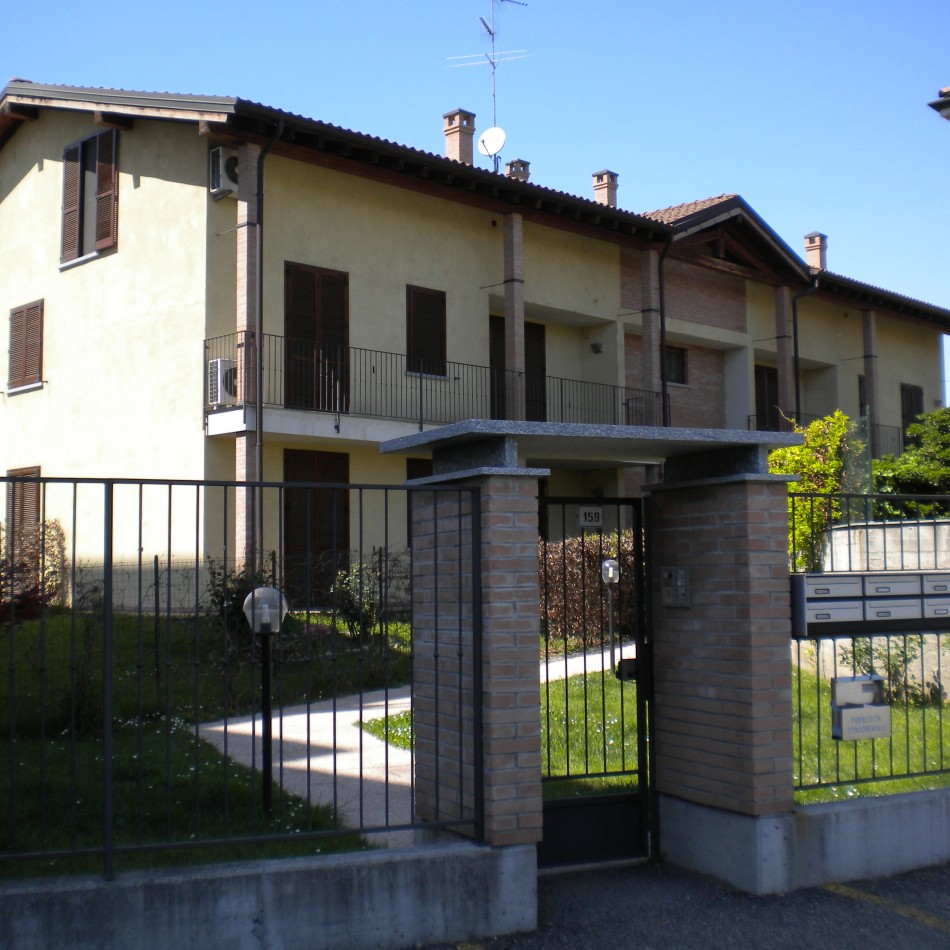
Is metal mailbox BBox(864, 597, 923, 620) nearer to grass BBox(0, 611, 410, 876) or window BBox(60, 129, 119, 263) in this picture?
grass BBox(0, 611, 410, 876)

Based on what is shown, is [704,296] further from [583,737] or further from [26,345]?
[583,737]

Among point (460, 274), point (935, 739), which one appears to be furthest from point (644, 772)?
point (460, 274)

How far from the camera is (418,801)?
5691 millimetres

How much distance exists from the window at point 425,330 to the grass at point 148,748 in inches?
311

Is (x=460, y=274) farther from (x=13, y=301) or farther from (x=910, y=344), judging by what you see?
(x=910, y=344)

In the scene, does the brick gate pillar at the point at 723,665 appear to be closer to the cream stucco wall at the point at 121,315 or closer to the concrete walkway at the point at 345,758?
the concrete walkway at the point at 345,758

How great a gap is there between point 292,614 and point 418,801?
6.40 ft

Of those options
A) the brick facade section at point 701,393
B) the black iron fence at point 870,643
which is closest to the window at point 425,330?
the brick facade section at point 701,393

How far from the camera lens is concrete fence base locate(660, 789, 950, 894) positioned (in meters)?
5.55

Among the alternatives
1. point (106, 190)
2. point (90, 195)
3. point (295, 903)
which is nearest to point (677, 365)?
point (106, 190)

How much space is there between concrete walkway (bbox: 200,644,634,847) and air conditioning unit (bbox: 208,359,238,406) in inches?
256

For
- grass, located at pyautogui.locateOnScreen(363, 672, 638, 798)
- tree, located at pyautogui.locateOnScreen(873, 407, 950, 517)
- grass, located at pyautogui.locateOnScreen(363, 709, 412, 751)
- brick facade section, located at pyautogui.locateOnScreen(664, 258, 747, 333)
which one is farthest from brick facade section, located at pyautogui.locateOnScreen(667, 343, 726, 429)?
grass, located at pyautogui.locateOnScreen(363, 709, 412, 751)

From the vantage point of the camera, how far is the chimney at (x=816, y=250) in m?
30.0

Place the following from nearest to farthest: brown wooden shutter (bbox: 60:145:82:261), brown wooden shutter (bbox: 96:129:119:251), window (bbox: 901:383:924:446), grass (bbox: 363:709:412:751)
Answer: grass (bbox: 363:709:412:751) → brown wooden shutter (bbox: 96:129:119:251) → brown wooden shutter (bbox: 60:145:82:261) → window (bbox: 901:383:924:446)
